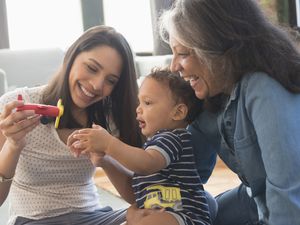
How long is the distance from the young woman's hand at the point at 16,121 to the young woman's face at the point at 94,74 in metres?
0.22

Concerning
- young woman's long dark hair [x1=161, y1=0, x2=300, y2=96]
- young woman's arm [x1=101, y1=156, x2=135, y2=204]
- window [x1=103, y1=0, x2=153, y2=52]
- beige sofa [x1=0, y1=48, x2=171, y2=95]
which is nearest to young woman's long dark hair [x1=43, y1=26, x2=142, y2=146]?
young woman's arm [x1=101, y1=156, x2=135, y2=204]

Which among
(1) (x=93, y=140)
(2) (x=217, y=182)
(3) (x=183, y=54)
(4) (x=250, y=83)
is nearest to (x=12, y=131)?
(1) (x=93, y=140)

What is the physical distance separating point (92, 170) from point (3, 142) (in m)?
0.29

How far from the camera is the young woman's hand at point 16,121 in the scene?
1.13 meters

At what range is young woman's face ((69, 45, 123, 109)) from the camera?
1.34 metres

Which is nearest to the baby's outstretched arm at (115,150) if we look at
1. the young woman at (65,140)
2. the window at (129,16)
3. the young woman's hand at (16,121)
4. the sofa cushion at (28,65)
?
the young woman's hand at (16,121)

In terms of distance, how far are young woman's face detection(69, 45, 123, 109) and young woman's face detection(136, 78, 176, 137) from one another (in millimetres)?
140

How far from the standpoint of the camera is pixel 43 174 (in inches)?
54.2

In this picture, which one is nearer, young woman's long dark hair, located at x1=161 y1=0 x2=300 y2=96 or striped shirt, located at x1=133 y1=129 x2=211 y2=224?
young woman's long dark hair, located at x1=161 y1=0 x2=300 y2=96

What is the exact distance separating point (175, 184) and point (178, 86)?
0.88 ft

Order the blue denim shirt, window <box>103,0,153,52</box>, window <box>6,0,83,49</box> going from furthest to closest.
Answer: window <box>103,0,153,52</box>
window <box>6,0,83,49</box>
the blue denim shirt

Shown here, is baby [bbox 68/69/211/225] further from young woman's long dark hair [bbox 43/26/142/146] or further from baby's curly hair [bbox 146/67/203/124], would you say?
young woman's long dark hair [bbox 43/26/142/146]

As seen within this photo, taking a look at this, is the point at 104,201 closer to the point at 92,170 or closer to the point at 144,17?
the point at 92,170

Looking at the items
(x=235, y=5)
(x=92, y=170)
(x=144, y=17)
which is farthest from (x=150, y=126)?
(x=144, y=17)
